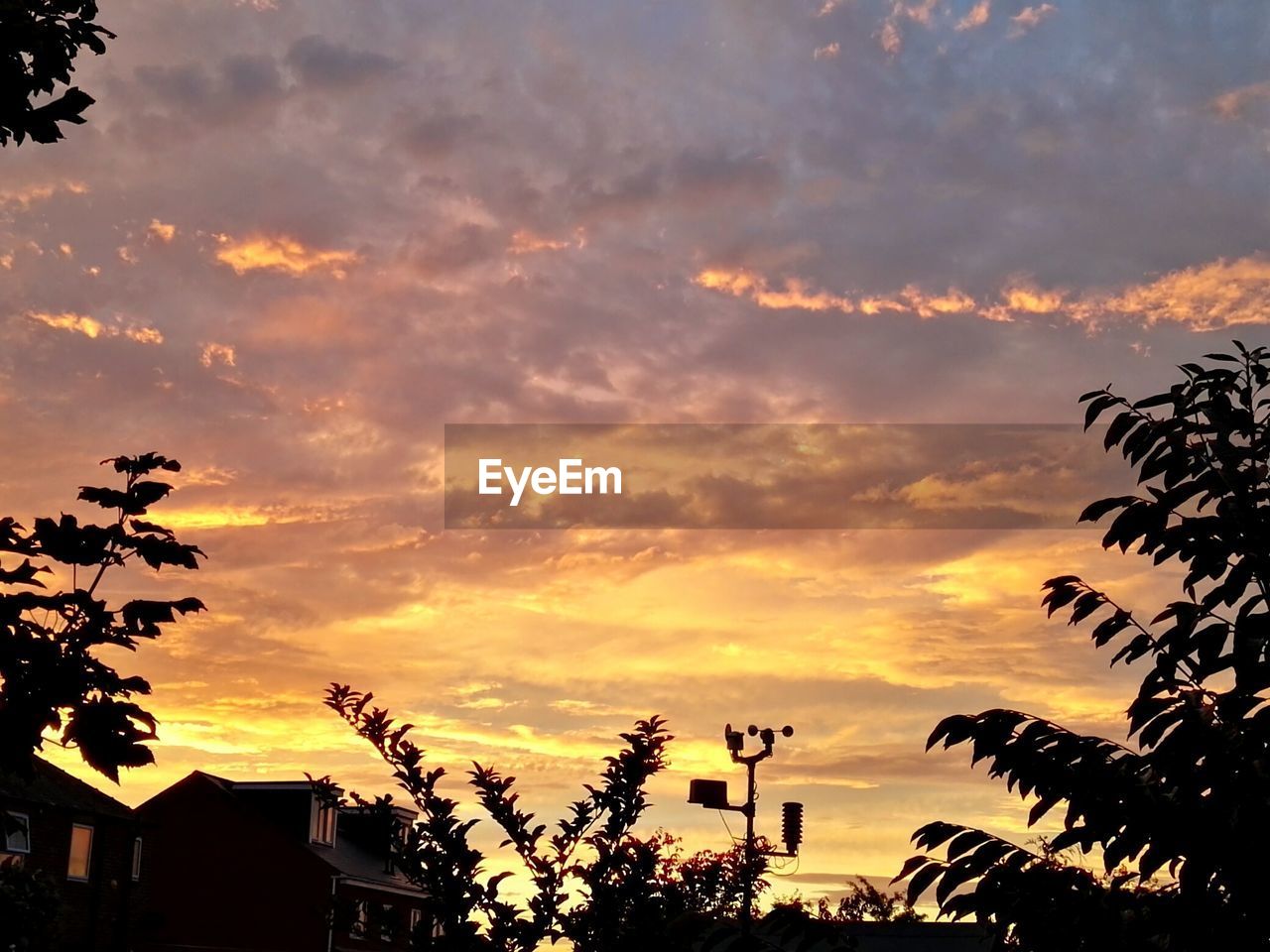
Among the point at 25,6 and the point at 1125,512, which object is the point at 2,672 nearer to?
the point at 25,6

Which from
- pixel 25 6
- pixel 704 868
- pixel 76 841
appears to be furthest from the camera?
pixel 76 841

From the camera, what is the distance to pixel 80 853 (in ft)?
147

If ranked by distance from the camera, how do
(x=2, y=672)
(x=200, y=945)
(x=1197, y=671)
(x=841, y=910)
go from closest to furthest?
(x=2, y=672) → (x=1197, y=671) → (x=200, y=945) → (x=841, y=910)

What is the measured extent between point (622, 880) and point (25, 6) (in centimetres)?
1045

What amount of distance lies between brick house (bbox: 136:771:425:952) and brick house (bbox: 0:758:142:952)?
8.60m

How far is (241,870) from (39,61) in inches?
2193

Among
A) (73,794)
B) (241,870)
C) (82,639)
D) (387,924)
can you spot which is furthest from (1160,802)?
(241,870)

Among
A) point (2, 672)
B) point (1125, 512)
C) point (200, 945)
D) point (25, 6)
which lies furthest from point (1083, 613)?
point (200, 945)

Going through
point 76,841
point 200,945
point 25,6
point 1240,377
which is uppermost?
point 25,6

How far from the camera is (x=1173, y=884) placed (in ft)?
22.3

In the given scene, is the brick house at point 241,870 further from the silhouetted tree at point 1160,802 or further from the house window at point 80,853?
the silhouetted tree at point 1160,802

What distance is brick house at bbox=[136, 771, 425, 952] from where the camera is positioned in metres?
56.6

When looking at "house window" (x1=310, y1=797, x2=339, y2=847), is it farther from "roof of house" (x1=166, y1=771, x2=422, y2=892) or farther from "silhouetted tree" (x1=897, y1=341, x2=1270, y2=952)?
"silhouetted tree" (x1=897, y1=341, x2=1270, y2=952)

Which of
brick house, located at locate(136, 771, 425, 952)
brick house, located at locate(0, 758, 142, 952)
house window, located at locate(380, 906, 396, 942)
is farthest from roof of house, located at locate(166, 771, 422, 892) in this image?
house window, located at locate(380, 906, 396, 942)
